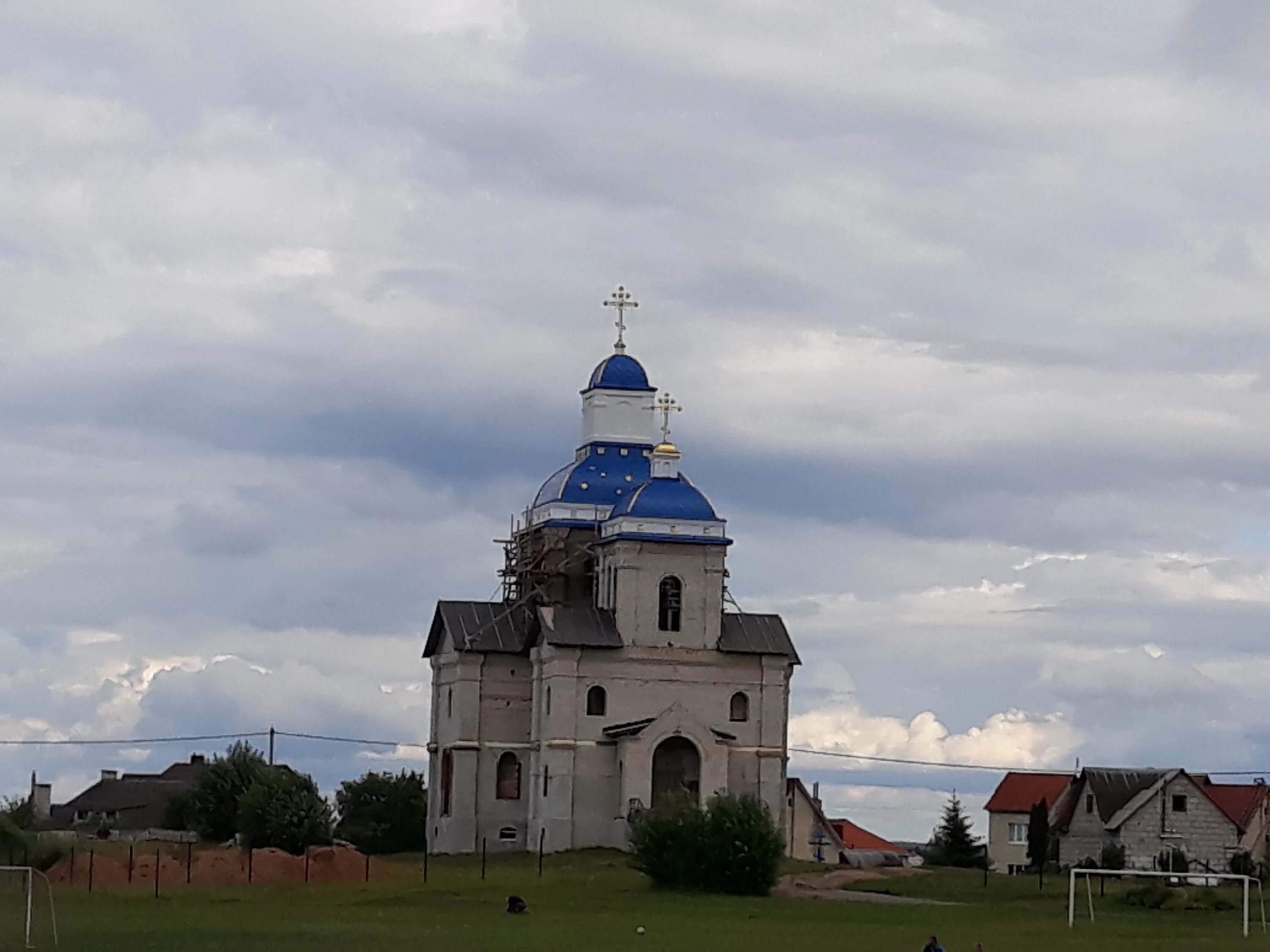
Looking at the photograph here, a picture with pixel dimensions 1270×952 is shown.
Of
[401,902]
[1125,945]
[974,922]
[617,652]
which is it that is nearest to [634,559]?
[617,652]

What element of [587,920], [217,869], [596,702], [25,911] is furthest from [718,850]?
[25,911]

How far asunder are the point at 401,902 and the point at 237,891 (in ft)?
21.9

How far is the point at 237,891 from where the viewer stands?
66.4m

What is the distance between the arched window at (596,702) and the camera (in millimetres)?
85938

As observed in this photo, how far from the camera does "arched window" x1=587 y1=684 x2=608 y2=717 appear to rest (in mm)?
85938

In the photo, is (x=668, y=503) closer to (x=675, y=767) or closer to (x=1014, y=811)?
(x=675, y=767)

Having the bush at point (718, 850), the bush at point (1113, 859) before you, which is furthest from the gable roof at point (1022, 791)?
the bush at point (718, 850)

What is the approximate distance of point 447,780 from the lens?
295 feet

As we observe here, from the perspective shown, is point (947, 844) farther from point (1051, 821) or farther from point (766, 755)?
point (766, 755)

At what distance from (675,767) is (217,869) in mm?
20012

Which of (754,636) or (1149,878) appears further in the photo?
(754,636)

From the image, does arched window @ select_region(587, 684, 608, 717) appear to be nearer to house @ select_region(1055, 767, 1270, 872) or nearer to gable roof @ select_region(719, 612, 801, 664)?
gable roof @ select_region(719, 612, 801, 664)

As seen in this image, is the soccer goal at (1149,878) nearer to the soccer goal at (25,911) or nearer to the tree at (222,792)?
the soccer goal at (25,911)

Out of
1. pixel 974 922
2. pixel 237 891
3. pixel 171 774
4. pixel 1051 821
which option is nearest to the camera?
pixel 974 922
